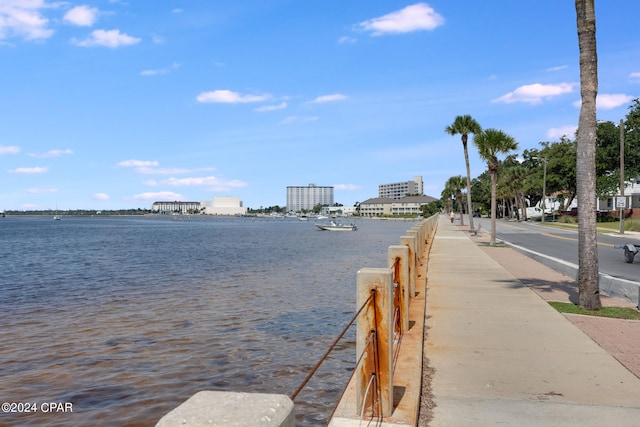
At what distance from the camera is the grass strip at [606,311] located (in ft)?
34.0

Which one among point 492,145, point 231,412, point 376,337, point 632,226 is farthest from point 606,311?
point 632,226

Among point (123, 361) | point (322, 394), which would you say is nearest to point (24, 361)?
point (123, 361)

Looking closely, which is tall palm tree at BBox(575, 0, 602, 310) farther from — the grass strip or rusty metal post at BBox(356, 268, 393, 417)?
rusty metal post at BBox(356, 268, 393, 417)

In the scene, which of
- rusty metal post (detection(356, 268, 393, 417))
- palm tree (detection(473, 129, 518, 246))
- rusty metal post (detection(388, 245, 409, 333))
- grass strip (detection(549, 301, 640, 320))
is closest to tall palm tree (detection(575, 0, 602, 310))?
grass strip (detection(549, 301, 640, 320))

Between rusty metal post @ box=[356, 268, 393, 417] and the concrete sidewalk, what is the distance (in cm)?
67

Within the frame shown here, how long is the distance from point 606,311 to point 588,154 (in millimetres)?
3363

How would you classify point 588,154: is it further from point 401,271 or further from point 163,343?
point 163,343

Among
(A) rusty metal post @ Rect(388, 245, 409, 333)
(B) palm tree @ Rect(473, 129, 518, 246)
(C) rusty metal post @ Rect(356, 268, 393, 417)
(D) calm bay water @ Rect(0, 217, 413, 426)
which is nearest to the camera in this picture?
(C) rusty metal post @ Rect(356, 268, 393, 417)

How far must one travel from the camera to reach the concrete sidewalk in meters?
5.30

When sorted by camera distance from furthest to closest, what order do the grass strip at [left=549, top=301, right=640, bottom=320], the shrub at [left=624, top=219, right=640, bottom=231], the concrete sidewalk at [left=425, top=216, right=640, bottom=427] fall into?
the shrub at [left=624, top=219, right=640, bottom=231], the grass strip at [left=549, top=301, right=640, bottom=320], the concrete sidewalk at [left=425, top=216, right=640, bottom=427]

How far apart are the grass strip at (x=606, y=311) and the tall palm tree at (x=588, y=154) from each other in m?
0.20

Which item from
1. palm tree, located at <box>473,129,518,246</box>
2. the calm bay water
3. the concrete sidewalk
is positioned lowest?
the calm bay water

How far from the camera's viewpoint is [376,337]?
4.86m

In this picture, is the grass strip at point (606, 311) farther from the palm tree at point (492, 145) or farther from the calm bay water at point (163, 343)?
the palm tree at point (492, 145)
